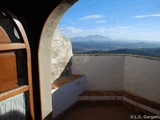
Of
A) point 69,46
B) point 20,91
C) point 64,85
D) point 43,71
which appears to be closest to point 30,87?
point 20,91

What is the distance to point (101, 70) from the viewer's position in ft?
27.3

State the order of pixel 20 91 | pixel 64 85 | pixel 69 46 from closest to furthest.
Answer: pixel 20 91 → pixel 64 85 → pixel 69 46

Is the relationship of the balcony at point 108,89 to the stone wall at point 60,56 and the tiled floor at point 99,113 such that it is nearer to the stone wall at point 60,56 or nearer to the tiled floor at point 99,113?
the tiled floor at point 99,113

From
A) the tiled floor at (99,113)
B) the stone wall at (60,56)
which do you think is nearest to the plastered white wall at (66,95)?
the tiled floor at (99,113)

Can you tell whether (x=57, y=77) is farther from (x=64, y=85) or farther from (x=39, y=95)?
(x=39, y=95)

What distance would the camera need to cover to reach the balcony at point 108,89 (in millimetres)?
6750

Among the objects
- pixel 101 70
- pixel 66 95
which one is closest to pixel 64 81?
pixel 66 95

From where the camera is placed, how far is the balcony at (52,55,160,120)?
6750 mm

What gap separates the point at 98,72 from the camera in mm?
8352

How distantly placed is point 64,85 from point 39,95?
3308 millimetres

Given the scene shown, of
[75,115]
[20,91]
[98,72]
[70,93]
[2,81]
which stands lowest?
[75,115]

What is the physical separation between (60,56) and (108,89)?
2717 mm

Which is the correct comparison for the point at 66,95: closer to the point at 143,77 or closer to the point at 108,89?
the point at 108,89

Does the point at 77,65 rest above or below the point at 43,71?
below
